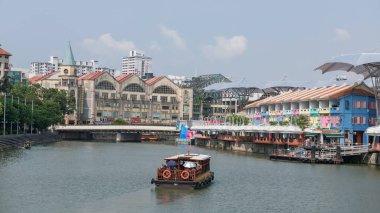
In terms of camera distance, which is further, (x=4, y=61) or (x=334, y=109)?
(x=4, y=61)

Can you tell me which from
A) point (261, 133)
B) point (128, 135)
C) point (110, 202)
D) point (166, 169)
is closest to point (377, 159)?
point (261, 133)

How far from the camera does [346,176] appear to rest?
70.9 m

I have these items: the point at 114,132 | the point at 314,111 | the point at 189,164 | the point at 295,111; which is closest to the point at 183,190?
the point at 189,164

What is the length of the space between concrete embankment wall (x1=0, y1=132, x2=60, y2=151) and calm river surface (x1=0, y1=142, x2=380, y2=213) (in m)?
19.9

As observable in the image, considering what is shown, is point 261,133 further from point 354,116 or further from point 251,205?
point 251,205

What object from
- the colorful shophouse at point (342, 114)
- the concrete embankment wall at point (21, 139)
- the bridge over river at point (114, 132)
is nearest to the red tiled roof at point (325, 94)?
the colorful shophouse at point (342, 114)

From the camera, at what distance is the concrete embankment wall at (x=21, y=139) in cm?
10589

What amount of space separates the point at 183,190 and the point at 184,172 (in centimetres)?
160

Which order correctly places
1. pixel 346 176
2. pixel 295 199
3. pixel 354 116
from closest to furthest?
1. pixel 295 199
2. pixel 346 176
3. pixel 354 116

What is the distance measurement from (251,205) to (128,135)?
121 metres

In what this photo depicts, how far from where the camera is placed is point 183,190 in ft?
185

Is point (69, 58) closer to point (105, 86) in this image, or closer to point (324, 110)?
point (105, 86)

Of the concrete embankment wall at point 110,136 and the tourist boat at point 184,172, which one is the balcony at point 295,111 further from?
the concrete embankment wall at point 110,136

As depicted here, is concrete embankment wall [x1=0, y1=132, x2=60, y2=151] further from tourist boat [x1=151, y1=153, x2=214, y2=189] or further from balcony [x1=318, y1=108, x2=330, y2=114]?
balcony [x1=318, y1=108, x2=330, y2=114]
